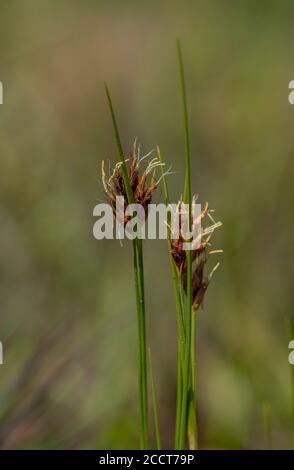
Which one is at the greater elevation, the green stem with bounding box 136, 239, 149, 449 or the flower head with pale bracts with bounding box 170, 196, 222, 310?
the flower head with pale bracts with bounding box 170, 196, 222, 310

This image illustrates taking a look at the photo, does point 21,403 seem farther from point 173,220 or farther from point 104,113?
point 104,113

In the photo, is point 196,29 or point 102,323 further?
point 196,29

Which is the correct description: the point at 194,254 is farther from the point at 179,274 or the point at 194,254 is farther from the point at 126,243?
the point at 126,243

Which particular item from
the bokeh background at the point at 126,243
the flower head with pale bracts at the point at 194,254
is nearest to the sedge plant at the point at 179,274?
the flower head with pale bracts at the point at 194,254

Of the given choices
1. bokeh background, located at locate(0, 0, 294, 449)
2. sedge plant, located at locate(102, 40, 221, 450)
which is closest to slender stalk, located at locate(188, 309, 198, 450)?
sedge plant, located at locate(102, 40, 221, 450)

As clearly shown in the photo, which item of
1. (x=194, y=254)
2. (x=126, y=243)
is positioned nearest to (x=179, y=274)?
(x=194, y=254)

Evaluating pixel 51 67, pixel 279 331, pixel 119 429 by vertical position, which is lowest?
pixel 119 429

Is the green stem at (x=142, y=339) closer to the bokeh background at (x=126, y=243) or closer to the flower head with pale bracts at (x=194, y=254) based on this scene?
the flower head with pale bracts at (x=194, y=254)

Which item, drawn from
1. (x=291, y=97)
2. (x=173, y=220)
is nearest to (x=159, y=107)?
(x=291, y=97)

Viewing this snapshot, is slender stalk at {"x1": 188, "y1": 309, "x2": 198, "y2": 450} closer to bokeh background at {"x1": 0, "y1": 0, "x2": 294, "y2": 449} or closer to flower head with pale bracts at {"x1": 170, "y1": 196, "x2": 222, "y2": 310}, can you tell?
flower head with pale bracts at {"x1": 170, "y1": 196, "x2": 222, "y2": 310}
